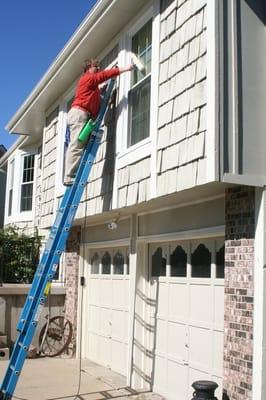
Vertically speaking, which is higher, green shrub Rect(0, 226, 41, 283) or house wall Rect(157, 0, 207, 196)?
house wall Rect(157, 0, 207, 196)

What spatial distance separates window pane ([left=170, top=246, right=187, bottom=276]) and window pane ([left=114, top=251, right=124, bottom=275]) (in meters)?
2.05

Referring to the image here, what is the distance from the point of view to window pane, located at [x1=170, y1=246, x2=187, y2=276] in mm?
7953

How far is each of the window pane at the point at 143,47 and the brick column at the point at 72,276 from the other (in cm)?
465

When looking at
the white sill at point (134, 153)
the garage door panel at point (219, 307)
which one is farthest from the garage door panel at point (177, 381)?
the white sill at point (134, 153)

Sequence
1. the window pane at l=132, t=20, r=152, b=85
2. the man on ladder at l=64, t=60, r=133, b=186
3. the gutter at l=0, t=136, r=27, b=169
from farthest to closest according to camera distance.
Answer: the gutter at l=0, t=136, r=27, b=169
the man on ladder at l=64, t=60, r=133, b=186
the window pane at l=132, t=20, r=152, b=85

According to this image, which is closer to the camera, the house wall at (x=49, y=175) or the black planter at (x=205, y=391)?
the black planter at (x=205, y=391)

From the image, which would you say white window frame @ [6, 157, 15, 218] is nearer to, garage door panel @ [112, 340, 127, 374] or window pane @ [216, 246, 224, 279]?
garage door panel @ [112, 340, 127, 374]

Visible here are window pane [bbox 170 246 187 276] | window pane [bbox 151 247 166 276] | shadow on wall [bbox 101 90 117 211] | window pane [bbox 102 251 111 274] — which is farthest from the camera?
window pane [bbox 102 251 111 274]

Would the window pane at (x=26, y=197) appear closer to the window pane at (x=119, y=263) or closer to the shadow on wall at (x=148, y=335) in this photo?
the window pane at (x=119, y=263)

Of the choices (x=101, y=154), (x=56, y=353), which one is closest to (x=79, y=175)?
(x=101, y=154)

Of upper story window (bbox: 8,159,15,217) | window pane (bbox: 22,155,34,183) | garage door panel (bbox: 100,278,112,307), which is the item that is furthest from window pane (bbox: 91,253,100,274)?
upper story window (bbox: 8,159,15,217)

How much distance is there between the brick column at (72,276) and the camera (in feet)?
39.2

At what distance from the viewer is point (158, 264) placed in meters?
8.78

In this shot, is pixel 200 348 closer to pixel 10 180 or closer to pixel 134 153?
pixel 134 153
